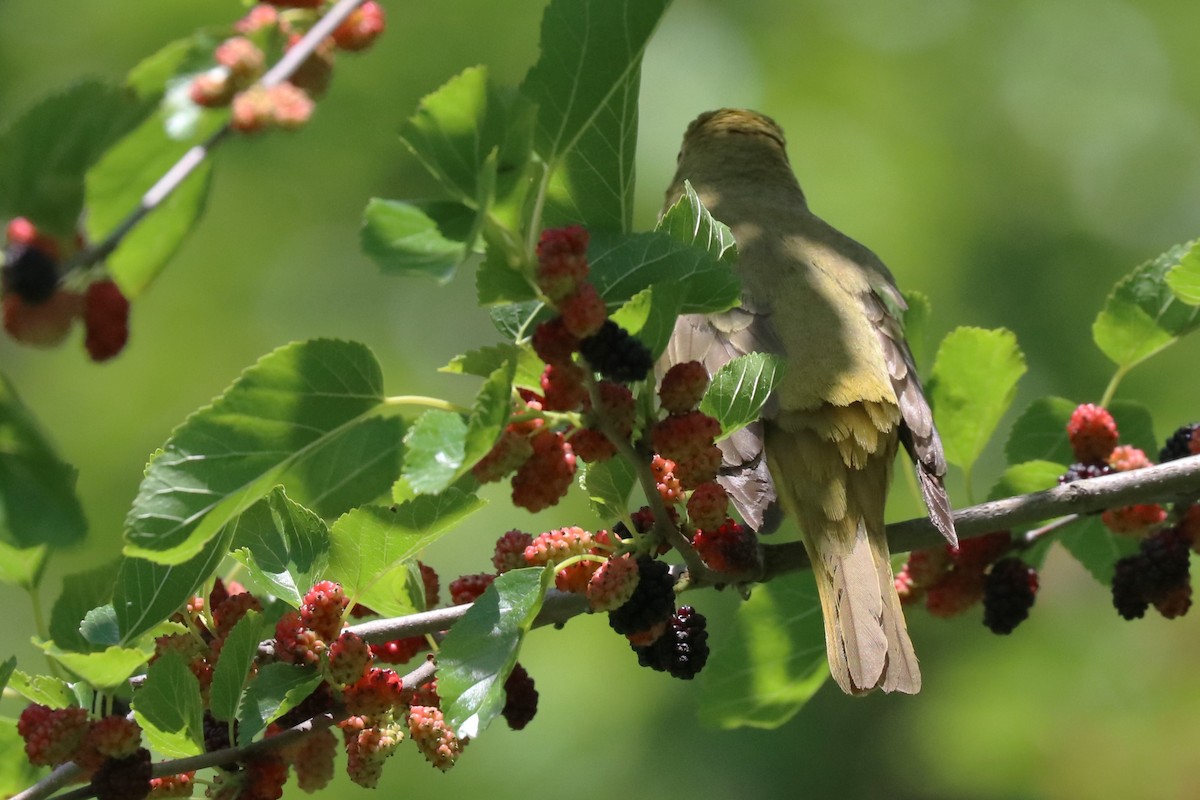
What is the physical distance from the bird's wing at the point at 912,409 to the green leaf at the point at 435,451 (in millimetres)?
1076

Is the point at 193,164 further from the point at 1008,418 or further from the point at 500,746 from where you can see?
the point at 1008,418

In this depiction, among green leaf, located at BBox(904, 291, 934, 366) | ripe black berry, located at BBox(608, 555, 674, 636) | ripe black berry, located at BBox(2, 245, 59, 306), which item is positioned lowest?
green leaf, located at BBox(904, 291, 934, 366)

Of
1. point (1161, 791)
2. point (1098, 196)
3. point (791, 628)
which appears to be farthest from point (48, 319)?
point (1098, 196)

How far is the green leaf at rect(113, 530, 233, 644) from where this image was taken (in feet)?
6.57

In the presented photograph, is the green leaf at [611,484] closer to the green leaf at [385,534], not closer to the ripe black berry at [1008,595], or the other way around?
the green leaf at [385,534]

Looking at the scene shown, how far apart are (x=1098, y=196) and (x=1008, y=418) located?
8.33 ft

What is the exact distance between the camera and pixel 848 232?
808cm

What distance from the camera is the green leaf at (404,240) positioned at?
1.57 metres

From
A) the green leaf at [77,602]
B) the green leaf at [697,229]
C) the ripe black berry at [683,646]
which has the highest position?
the green leaf at [697,229]

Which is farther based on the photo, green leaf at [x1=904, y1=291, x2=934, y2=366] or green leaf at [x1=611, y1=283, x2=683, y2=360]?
green leaf at [x1=904, y1=291, x2=934, y2=366]

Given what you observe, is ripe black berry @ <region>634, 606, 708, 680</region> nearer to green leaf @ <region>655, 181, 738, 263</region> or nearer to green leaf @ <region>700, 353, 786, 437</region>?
green leaf @ <region>700, 353, 786, 437</region>

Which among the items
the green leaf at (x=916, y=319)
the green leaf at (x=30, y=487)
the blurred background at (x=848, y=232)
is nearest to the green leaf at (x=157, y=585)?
the green leaf at (x=30, y=487)

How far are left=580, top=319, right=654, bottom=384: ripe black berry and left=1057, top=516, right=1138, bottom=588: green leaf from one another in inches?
56.8

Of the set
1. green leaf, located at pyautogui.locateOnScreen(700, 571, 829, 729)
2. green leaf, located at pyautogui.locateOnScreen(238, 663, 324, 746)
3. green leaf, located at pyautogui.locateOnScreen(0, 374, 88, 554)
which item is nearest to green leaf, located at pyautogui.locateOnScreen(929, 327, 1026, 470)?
green leaf, located at pyautogui.locateOnScreen(700, 571, 829, 729)
